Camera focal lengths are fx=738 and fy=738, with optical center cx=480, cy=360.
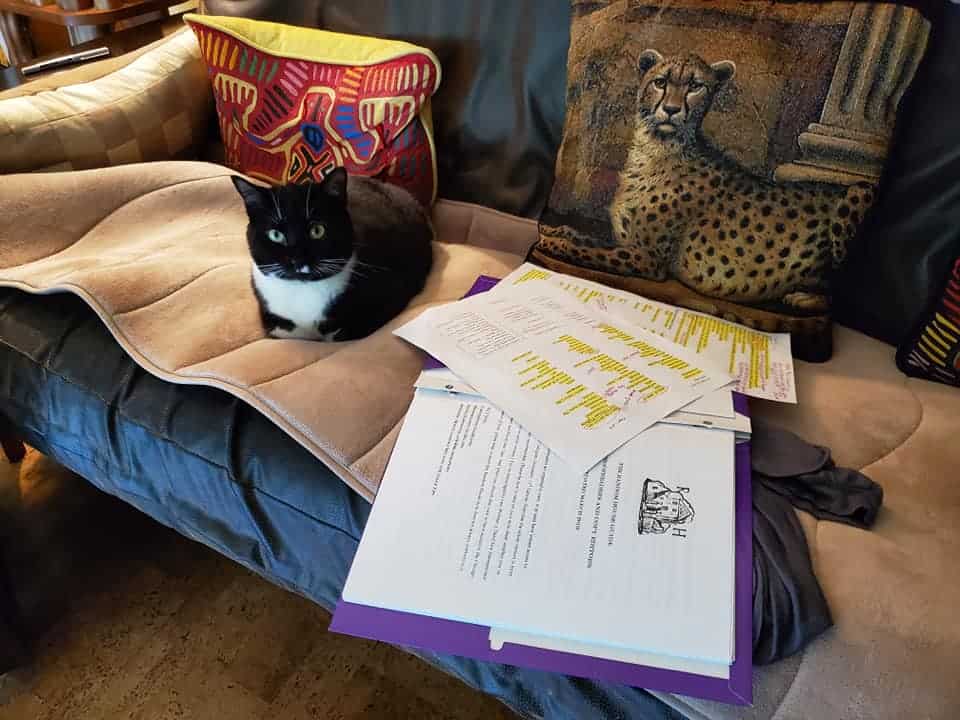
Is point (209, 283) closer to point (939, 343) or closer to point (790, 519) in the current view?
point (790, 519)

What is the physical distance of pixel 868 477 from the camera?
0.83 meters

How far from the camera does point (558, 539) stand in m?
0.70

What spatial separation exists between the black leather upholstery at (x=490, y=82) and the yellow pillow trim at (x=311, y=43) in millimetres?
63

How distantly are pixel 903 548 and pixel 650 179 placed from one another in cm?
58

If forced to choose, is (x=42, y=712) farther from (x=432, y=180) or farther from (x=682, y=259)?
(x=682, y=259)

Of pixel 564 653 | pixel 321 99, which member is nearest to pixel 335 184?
pixel 321 99

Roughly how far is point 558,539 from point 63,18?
6.00ft

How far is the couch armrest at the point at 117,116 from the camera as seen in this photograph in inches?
47.9

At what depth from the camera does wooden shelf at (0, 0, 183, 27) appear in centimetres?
178

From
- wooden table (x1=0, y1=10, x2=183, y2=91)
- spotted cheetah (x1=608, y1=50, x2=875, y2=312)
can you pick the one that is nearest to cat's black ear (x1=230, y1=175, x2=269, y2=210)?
spotted cheetah (x1=608, y1=50, x2=875, y2=312)

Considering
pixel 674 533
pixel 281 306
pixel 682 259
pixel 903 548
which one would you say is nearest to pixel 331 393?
pixel 281 306

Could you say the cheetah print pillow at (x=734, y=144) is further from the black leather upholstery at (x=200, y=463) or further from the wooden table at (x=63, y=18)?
the wooden table at (x=63, y=18)

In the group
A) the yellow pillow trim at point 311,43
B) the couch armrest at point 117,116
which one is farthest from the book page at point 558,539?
the couch armrest at point 117,116

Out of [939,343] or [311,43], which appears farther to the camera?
[311,43]
